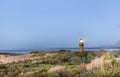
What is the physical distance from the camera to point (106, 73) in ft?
61.0

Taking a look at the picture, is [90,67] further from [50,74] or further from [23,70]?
[23,70]

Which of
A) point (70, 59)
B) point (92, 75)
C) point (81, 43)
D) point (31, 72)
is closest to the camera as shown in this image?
point (92, 75)

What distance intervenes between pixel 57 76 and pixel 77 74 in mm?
907

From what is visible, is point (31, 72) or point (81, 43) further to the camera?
point (81, 43)

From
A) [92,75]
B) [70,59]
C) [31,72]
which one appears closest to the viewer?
[92,75]

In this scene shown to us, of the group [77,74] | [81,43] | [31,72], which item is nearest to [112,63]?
[77,74]

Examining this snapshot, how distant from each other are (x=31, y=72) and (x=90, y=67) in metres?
2.80

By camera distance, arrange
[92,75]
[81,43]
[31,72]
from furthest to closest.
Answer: [81,43]
[31,72]
[92,75]

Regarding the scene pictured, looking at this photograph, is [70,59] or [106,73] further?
[70,59]

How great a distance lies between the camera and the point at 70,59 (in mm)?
26375

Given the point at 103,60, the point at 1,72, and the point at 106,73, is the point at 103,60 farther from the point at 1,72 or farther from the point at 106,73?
the point at 1,72

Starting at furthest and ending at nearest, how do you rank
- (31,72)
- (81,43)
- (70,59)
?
(81,43) → (70,59) → (31,72)

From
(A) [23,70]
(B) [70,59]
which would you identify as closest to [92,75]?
(A) [23,70]

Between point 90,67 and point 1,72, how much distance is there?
4.38 meters
